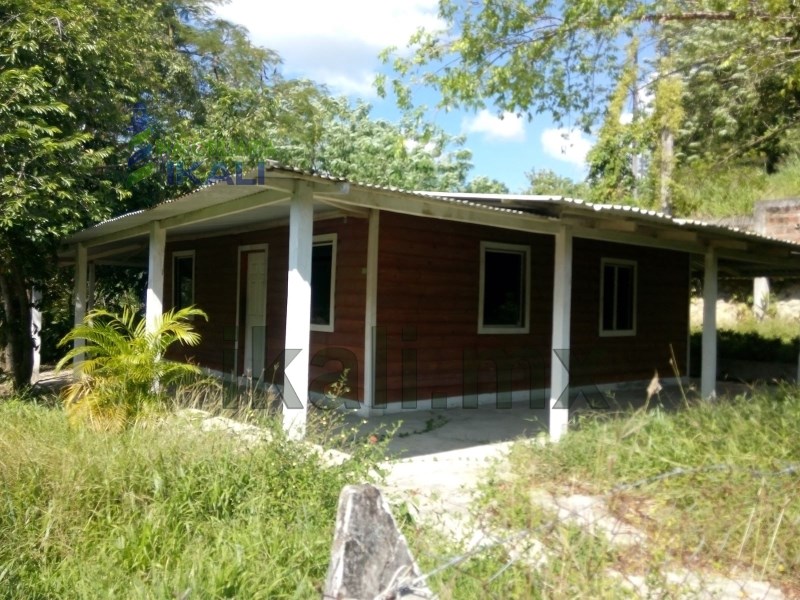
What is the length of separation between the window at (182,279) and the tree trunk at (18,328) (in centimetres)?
294

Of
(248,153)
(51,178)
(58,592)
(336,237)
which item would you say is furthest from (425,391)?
(248,153)

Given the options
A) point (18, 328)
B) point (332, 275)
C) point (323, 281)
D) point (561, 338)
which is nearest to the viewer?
point (561, 338)

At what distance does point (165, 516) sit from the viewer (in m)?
4.02

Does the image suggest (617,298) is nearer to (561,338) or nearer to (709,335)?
(709,335)

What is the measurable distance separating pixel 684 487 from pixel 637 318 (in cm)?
765

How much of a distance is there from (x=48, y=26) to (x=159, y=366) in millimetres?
5133

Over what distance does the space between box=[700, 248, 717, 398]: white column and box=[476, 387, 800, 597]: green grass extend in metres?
2.81

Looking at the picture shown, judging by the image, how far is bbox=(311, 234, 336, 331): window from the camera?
30.2ft

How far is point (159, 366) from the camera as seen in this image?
6676 mm

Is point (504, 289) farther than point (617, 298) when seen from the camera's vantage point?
No

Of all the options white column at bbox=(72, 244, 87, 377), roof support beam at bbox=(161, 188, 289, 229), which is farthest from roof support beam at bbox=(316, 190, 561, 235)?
white column at bbox=(72, 244, 87, 377)

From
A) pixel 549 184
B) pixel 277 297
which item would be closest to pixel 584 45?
pixel 277 297

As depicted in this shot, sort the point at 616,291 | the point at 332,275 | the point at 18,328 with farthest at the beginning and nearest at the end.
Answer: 1. the point at 616,291
2. the point at 18,328
3. the point at 332,275

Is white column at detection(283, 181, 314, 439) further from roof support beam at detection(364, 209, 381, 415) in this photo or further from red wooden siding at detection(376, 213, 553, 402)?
red wooden siding at detection(376, 213, 553, 402)
